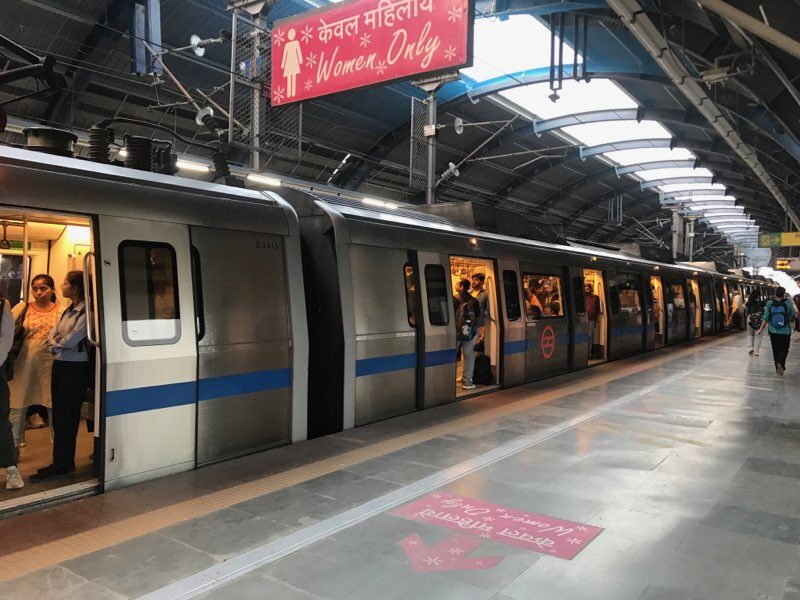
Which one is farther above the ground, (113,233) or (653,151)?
(653,151)

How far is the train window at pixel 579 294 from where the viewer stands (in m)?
11.2

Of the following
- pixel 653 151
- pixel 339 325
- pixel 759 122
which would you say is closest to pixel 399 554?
pixel 339 325

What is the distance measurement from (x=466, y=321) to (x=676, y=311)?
11.7 metres

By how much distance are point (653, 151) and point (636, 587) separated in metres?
26.1

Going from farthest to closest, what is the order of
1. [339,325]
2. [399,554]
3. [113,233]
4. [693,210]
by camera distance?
[693,210]
[339,325]
[113,233]
[399,554]

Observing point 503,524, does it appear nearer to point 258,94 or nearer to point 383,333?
point 383,333

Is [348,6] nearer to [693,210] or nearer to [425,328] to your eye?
[425,328]

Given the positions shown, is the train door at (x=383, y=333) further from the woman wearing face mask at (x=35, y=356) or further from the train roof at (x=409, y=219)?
the woman wearing face mask at (x=35, y=356)

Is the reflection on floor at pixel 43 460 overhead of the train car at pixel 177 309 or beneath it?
beneath

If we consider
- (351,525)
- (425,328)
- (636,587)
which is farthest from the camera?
(425,328)

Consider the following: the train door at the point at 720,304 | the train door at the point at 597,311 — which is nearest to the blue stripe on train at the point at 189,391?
the train door at the point at 597,311

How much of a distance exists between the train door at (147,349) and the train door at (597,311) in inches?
374

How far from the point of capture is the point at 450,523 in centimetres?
402

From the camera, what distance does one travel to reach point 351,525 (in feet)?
13.0
